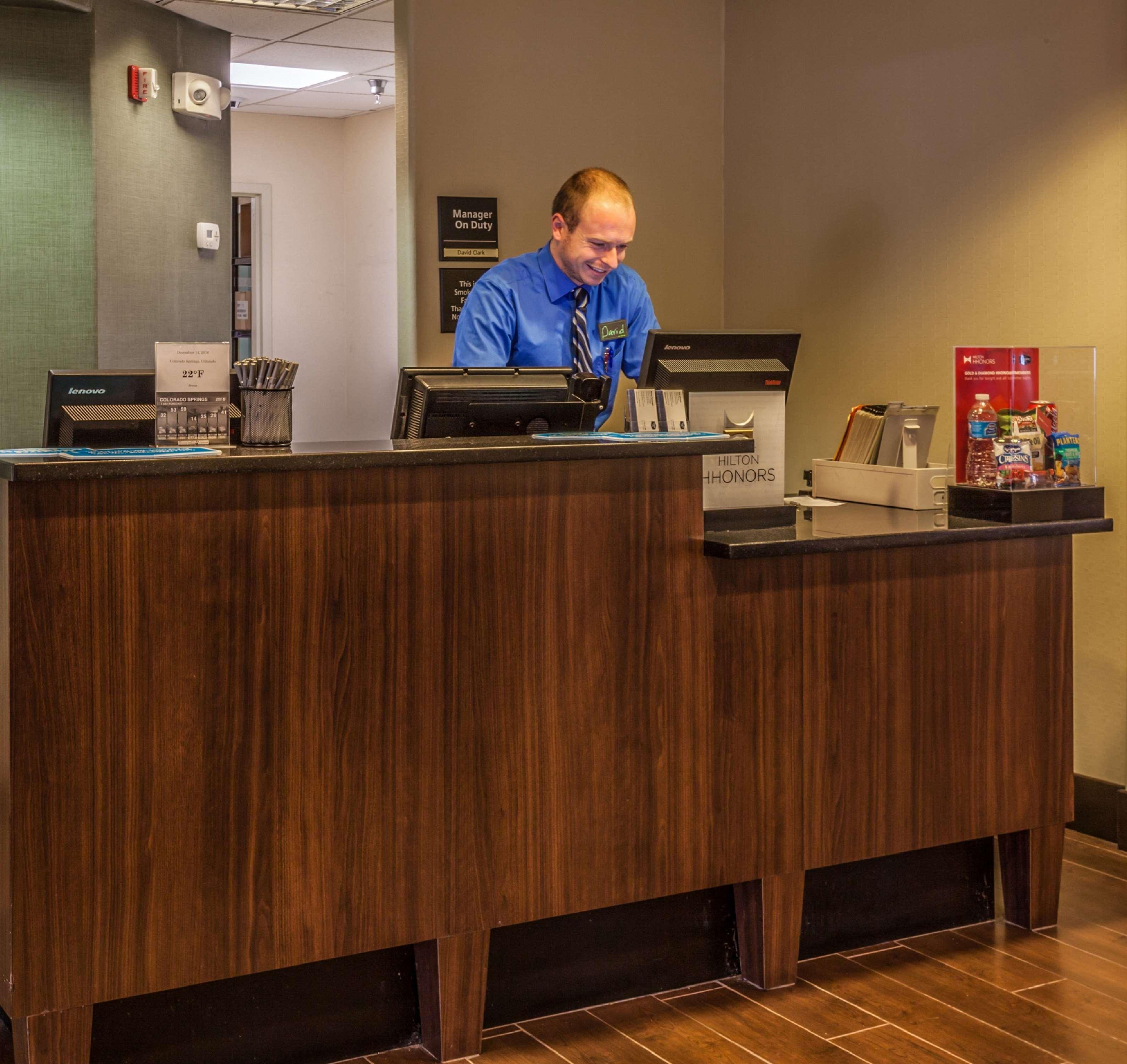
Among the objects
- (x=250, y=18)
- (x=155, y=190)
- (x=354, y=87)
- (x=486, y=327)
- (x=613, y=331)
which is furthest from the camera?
(x=354, y=87)

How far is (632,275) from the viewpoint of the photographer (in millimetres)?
4301

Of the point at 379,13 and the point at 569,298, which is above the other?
the point at 379,13

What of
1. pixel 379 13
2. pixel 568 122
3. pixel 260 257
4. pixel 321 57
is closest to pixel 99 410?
pixel 568 122

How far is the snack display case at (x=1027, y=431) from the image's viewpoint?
3.18 meters

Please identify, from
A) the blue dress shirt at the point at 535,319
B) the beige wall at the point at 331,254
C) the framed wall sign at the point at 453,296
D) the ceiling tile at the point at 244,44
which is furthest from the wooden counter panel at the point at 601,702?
the beige wall at the point at 331,254

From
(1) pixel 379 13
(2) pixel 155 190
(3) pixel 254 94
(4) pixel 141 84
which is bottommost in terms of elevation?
(2) pixel 155 190

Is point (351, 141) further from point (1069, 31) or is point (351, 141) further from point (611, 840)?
point (611, 840)

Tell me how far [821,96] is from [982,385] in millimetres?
2008

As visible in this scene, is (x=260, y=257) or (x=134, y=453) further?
(x=260, y=257)

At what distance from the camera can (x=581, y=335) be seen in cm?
410

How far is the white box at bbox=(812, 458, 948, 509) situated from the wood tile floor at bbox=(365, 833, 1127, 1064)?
104cm

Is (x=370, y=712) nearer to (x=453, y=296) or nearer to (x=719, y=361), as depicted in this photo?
(x=719, y=361)

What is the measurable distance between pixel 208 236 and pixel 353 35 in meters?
1.47

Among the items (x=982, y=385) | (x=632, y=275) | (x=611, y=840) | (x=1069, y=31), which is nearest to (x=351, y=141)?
(x=632, y=275)
